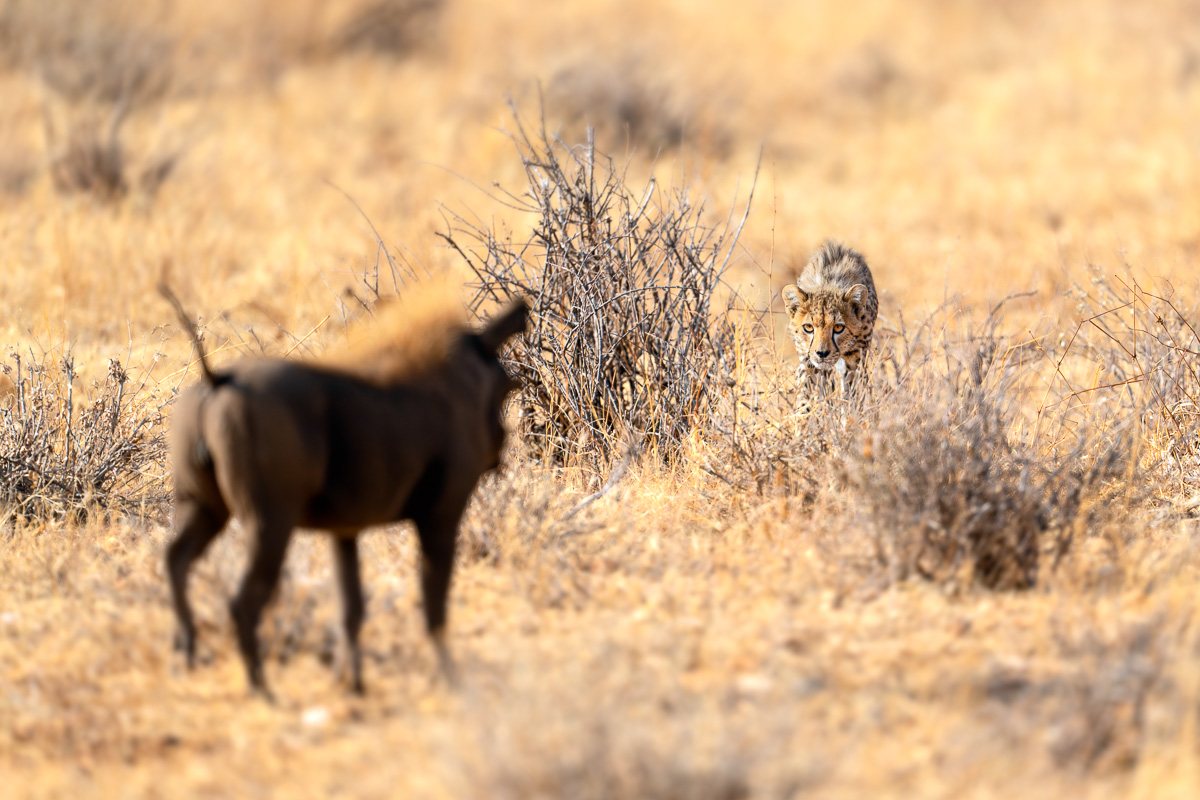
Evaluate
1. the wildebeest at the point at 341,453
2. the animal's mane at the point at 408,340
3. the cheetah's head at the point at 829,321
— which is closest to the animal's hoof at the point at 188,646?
the wildebeest at the point at 341,453

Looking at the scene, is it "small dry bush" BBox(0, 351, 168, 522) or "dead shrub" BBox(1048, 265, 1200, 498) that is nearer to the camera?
"small dry bush" BBox(0, 351, 168, 522)

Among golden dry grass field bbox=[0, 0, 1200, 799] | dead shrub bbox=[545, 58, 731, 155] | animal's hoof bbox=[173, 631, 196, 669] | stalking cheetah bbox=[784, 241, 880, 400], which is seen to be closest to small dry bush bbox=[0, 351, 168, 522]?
golden dry grass field bbox=[0, 0, 1200, 799]

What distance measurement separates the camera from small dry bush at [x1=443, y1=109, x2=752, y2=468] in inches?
234

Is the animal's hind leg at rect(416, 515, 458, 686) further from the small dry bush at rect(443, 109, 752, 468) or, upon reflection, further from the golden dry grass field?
the small dry bush at rect(443, 109, 752, 468)

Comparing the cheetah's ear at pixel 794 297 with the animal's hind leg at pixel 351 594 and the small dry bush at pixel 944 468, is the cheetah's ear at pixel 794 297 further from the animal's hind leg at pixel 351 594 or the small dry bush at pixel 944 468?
the animal's hind leg at pixel 351 594

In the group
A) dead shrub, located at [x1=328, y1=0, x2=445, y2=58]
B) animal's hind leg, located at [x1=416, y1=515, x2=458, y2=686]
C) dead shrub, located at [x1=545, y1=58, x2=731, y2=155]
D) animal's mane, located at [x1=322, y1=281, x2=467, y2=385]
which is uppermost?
dead shrub, located at [x1=328, y1=0, x2=445, y2=58]

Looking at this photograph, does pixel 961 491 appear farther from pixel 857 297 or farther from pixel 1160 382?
pixel 857 297

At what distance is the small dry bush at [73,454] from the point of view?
556 cm

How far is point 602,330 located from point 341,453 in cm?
292

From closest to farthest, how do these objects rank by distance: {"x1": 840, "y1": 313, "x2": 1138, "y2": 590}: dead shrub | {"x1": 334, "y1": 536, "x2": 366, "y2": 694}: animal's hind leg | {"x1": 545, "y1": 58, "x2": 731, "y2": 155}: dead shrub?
{"x1": 334, "y1": 536, "x2": 366, "y2": 694}: animal's hind leg
{"x1": 840, "y1": 313, "x2": 1138, "y2": 590}: dead shrub
{"x1": 545, "y1": 58, "x2": 731, "y2": 155}: dead shrub

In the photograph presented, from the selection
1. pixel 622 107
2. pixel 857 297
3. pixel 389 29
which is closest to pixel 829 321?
pixel 857 297

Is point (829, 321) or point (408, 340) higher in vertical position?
point (829, 321)

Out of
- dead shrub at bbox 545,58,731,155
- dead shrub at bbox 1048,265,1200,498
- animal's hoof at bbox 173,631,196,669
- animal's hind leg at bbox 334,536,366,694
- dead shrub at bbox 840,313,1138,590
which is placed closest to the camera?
animal's hind leg at bbox 334,536,366,694

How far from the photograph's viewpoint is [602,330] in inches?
237
